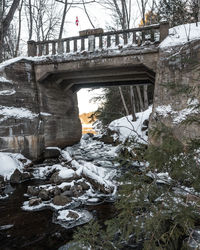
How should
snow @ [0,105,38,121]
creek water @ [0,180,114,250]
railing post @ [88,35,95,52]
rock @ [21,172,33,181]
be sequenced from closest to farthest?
creek water @ [0,180,114,250], rock @ [21,172,33,181], snow @ [0,105,38,121], railing post @ [88,35,95,52]

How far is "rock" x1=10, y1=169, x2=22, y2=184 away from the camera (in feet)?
22.4

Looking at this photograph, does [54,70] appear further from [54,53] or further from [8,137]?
[8,137]

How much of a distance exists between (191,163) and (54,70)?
9.56 meters

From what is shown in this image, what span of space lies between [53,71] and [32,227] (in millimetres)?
8219

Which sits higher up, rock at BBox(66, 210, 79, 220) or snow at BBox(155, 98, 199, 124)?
snow at BBox(155, 98, 199, 124)

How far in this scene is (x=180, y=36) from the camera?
786 cm

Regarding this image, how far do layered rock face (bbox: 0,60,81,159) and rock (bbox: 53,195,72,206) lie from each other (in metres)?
4.44

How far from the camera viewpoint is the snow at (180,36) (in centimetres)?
732

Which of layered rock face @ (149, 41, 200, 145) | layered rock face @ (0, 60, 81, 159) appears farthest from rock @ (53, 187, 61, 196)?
layered rock face @ (0, 60, 81, 159)

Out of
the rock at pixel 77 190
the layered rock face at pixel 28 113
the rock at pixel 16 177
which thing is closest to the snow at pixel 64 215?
the rock at pixel 77 190

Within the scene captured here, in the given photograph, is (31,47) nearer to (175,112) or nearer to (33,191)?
(33,191)

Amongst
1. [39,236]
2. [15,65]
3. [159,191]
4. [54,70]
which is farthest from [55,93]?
[159,191]

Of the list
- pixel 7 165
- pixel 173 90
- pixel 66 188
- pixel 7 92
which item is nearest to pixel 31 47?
pixel 7 92

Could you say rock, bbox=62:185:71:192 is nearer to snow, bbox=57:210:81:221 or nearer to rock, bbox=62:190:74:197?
rock, bbox=62:190:74:197
